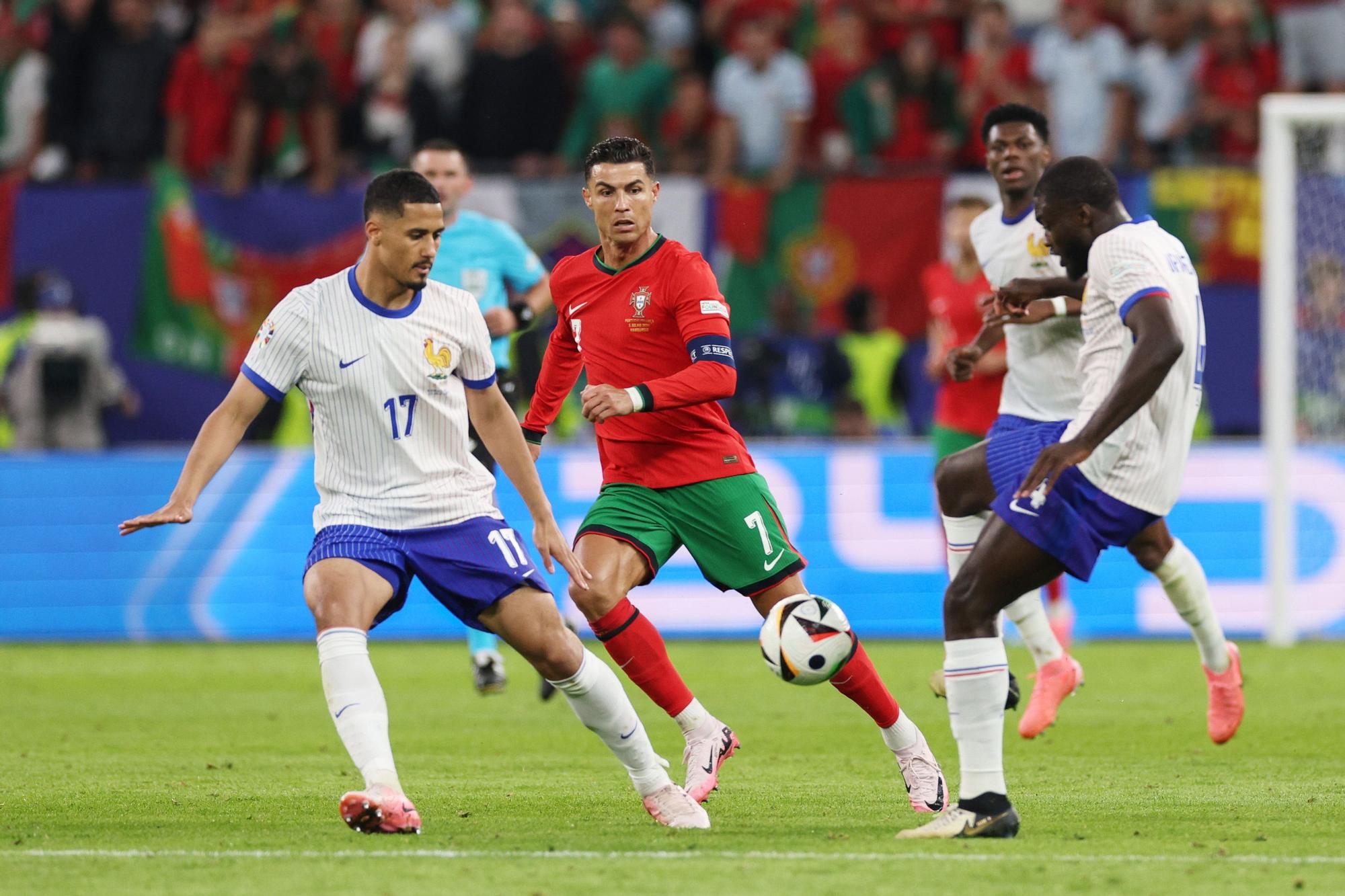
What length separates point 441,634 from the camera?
47.4 feet

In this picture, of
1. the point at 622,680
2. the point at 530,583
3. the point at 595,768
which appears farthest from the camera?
the point at 622,680

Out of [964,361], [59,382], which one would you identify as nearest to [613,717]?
[964,361]

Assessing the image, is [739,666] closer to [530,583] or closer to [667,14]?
[530,583]

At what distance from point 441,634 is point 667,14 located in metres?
6.49

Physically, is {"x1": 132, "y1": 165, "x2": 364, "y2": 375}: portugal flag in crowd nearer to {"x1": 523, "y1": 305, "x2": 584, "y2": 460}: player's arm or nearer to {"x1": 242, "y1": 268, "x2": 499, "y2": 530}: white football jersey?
{"x1": 523, "y1": 305, "x2": 584, "y2": 460}: player's arm

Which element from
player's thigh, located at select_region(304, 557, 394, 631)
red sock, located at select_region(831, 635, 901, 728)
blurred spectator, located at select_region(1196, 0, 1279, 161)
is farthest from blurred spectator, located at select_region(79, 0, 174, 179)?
red sock, located at select_region(831, 635, 901, 728)

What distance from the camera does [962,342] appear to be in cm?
1066

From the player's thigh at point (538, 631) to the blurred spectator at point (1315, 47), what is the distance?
12.0m

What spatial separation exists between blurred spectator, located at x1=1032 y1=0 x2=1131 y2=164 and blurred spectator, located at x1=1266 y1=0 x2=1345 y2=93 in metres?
1.38

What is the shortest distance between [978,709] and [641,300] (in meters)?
1.98

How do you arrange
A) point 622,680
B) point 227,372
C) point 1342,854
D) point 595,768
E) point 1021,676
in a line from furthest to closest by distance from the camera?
point 227,372, point 622,680, point 1021,676, point 595,768, point 1342,854

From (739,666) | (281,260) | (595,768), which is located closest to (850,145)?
(281,260)

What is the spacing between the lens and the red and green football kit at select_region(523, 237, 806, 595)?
23.2ft

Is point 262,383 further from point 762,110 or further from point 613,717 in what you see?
point 762,110
